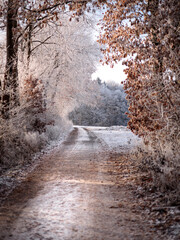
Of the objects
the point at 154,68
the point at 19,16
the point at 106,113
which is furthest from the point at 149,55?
the point at 106,113

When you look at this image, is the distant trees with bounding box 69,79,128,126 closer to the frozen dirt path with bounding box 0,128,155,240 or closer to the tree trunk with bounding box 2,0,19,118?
the tree trunk with bounding box 2,0,19,118

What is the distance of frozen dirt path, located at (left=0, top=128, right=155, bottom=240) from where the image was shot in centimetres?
412

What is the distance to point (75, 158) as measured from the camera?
10.9m

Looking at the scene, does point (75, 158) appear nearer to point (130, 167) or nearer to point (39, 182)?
point (130, 167)

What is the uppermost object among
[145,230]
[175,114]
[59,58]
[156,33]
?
[59,58]

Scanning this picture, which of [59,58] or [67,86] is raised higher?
[59,58]

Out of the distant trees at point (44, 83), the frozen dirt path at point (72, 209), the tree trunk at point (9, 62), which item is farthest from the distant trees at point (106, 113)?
the frozen dirt path at point (72, 209)

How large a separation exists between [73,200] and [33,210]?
0.95 meters

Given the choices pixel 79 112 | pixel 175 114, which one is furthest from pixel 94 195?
pixel 79 112

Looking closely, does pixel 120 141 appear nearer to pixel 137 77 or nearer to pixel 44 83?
pixel 44 83

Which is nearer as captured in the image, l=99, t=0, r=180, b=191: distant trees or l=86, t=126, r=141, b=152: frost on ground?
l=99, t=0, r=180, b=191: distant trees

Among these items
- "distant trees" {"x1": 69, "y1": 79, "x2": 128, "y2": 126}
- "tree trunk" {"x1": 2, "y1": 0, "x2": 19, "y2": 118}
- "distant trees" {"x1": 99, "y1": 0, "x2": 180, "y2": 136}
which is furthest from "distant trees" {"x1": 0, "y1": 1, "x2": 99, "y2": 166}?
"distant trees" {"x1": 69, "y1": 79, "x2": 128, "y2": 126}

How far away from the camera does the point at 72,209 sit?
5.14m

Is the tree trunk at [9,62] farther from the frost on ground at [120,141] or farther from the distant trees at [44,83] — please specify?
Result: the frost on ground at [120,141]
